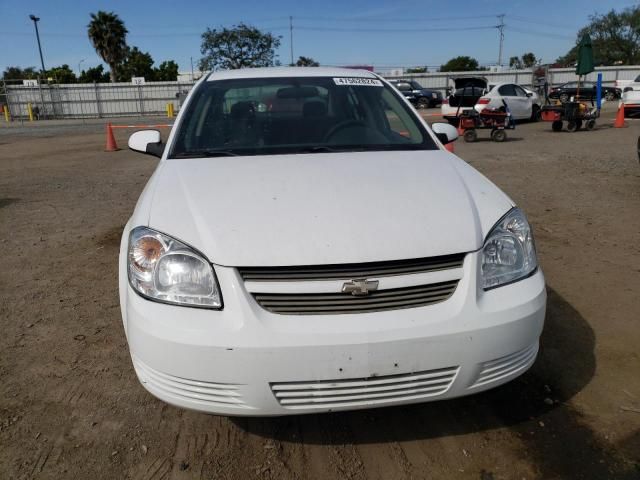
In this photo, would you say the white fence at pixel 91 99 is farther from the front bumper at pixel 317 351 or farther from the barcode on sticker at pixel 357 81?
the front bumper at pixel 317 351

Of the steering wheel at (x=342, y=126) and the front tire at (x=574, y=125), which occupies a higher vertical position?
the steering wheel at (x=342, y=126)

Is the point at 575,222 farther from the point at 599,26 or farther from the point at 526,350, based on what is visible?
the point at 599,26

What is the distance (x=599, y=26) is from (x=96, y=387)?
73.7m

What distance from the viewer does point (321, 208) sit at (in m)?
2.10

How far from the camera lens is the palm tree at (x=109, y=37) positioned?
155 feet

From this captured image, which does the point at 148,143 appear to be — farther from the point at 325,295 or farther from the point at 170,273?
the point at 325,295

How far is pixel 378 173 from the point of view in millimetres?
2490

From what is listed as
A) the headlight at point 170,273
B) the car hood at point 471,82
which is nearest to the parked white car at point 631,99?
the car hood at point 471,82

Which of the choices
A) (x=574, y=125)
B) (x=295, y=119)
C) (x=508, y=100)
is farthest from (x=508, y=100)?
(x=295, y=119)

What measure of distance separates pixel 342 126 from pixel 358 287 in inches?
63.0

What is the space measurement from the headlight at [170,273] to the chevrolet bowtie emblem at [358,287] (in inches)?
18.3

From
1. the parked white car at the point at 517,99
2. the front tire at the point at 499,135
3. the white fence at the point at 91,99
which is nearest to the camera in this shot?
the front tire at the point at 499,135

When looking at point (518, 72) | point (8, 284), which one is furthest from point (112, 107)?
point (8, 284)

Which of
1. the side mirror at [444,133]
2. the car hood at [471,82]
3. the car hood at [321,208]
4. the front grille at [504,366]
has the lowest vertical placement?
the front grille at [504,366]
